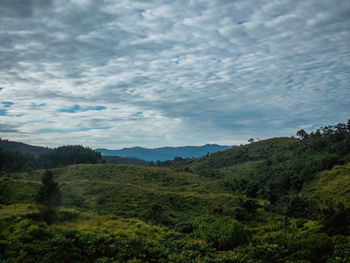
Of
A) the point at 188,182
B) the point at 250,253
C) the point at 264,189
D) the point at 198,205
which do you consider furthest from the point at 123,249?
the point at 264,189

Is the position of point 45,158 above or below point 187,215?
above

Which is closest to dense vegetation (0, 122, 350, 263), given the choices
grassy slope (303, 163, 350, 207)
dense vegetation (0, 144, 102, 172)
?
grassy slope (303, 163, 350, 207)

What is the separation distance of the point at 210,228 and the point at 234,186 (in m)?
38.1

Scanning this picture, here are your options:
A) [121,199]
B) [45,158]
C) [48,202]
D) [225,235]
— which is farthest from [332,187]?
[45,158]

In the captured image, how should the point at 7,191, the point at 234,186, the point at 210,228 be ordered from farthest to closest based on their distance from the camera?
the point at 234,186 → the point at 7,191 → the point at 210,228

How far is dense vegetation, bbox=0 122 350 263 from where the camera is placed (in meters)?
12.0

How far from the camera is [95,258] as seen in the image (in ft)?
40.2

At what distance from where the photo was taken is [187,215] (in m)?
30.3

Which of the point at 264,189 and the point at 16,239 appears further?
the point at 264,189

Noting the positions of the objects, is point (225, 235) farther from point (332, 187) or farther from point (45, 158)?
point (45, 158)

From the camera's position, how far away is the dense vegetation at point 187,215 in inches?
471

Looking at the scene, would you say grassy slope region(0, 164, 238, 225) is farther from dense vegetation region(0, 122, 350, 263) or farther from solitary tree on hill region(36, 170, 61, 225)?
solitary tree on hill region(36, 170, 61, 225)

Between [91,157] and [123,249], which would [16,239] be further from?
[91,157]

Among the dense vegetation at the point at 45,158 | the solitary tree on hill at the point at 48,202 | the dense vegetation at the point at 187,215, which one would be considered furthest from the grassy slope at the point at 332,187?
the dense vegetation at the point at 45,158
